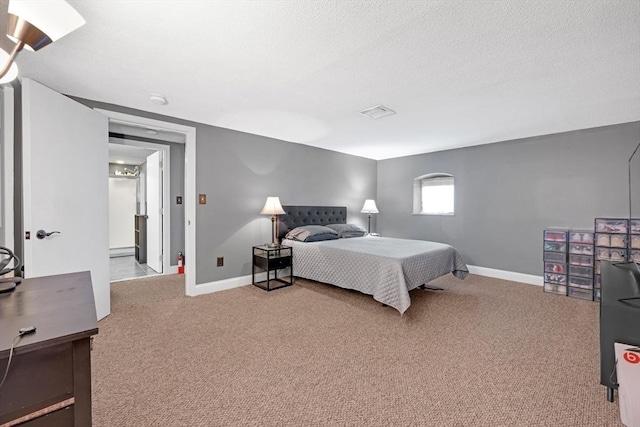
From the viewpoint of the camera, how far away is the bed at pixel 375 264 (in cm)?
286

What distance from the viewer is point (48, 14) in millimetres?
1045

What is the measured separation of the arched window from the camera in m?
5.19

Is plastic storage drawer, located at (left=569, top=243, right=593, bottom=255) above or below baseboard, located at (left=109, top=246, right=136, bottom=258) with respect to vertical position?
above

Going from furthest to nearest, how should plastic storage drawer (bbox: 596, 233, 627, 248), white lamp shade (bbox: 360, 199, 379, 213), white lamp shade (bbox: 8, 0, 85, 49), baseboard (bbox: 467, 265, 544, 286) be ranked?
white lamp shade (bbox: 360, 199, 379, 213) < baseboard (bbox: 467, 265, 544, 286) < plastic storage drawer (bbox: 596, 233, 627, 248) < white lamp shade (bbox: 8, 0, 85, 49)

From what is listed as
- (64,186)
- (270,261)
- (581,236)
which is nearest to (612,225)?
(581,236)

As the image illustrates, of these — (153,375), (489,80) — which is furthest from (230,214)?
(489,80)

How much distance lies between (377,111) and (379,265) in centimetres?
169

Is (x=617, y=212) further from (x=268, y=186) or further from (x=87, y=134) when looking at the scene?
(x=87, y=134)

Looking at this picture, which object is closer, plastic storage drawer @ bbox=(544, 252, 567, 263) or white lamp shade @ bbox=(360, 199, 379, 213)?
plastic storage drawer @ bbox=(544, 252, 567, 263)

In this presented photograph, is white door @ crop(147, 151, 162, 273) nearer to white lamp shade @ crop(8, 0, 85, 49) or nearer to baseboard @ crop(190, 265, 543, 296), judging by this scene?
baseboard @ crop(190, 265, 543, 296)

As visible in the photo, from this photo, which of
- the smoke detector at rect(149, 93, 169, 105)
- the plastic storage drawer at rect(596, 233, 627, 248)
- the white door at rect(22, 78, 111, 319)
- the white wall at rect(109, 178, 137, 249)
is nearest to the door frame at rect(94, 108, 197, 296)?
the smoke detector at rect(149, 93, 169, 105)

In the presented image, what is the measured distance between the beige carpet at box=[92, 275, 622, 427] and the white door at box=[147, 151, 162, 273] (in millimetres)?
1553

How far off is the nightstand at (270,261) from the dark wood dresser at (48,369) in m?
2.79

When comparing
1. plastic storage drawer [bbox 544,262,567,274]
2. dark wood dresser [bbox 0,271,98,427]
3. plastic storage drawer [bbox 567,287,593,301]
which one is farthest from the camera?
plastic storage drawer [bbox 544,262,567,274]
